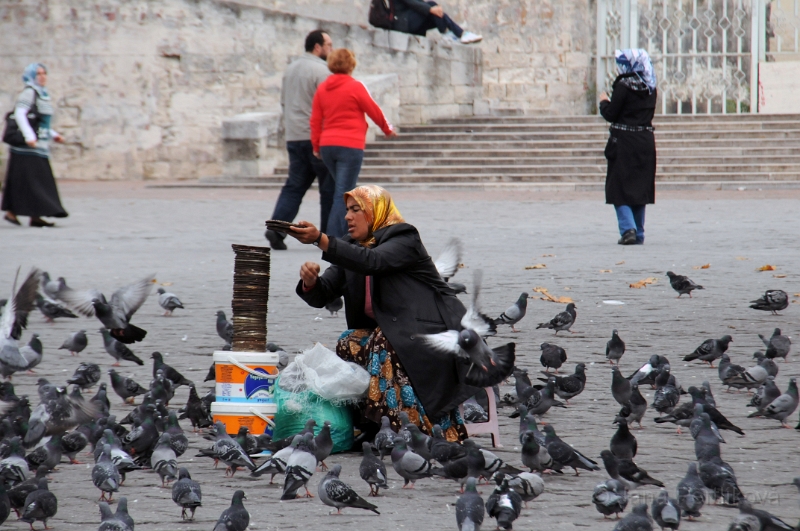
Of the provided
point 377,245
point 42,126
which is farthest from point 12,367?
point 42,126

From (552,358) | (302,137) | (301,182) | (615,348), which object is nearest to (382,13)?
(302,137)

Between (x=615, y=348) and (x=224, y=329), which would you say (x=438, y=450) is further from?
(x=224, y=329)

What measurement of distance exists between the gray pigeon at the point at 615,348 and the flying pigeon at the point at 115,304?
296cm

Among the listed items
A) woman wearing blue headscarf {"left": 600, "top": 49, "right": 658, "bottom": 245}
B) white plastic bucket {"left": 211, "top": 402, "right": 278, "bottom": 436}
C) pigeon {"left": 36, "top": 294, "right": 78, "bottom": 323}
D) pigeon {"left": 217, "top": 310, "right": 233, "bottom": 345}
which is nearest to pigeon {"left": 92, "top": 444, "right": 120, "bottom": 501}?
white plastic bucket {"left": 211, "top": 402, "right": 278, "bottom": 436}

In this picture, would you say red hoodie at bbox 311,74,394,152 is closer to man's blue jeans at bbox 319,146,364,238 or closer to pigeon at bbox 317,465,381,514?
man's blue jeans at bbox 319,146,364,238

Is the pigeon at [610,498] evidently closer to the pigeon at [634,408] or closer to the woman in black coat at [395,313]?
the woman in black coat at [395,313]

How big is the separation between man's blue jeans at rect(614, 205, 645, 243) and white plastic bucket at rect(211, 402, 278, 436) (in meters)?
8.08

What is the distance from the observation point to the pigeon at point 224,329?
25.5 ft

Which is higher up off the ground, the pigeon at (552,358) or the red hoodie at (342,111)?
the red hoodie at (342,111)

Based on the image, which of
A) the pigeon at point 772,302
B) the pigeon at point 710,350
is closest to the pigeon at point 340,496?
the pigeon at point 710,350

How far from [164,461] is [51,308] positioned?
4690 millimetres

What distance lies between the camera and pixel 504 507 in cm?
416

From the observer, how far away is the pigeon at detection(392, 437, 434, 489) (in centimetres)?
482

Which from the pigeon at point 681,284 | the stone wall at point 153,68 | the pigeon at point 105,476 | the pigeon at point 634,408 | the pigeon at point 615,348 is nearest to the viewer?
the pigeon at point 105,476
